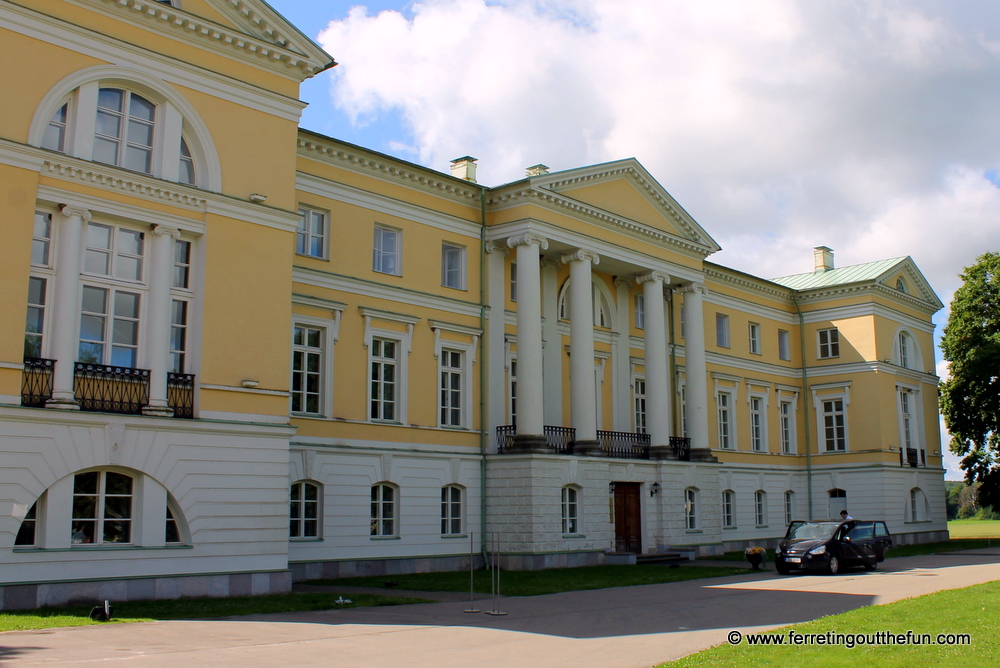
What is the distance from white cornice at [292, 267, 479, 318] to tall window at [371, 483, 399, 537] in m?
5.27

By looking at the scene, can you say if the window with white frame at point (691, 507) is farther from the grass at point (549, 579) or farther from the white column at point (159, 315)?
the white column at point (159, 315)

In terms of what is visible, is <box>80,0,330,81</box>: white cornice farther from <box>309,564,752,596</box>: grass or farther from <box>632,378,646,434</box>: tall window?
<box>632,378,646,434</box>: tall window

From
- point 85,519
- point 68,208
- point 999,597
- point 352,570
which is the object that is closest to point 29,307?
point 68,208

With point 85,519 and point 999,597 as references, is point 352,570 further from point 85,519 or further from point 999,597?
point 999,597

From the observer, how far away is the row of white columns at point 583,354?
28.5 metres

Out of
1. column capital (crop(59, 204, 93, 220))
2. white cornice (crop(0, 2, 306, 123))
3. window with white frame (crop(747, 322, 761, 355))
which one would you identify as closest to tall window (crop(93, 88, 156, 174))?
white cornice (crop(0, 2, 306, 123))

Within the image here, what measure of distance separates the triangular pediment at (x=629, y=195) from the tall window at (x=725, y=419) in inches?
282

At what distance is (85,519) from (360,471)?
8.96 meters

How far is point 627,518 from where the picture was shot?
31625 mm

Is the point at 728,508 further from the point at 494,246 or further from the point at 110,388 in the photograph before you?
the point at 110,388

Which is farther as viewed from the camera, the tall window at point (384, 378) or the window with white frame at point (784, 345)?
the window with white frame at point (784, 345)

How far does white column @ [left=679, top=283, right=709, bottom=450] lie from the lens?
34.8m

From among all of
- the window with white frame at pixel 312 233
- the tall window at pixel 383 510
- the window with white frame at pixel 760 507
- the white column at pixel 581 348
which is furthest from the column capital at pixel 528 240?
the window with white frame at pixel 760 507

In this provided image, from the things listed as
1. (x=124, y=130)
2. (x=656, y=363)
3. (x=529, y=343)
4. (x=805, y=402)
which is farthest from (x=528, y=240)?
(x=805, y=402)
